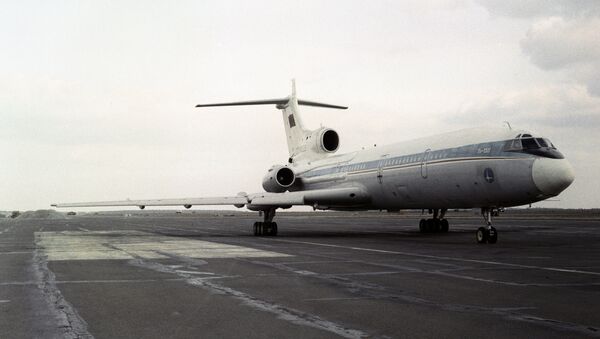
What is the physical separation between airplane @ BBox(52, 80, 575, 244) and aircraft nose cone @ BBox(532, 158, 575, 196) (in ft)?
0.09

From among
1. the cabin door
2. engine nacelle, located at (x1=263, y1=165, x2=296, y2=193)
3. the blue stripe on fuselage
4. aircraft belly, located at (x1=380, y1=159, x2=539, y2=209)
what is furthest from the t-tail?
the cabin door

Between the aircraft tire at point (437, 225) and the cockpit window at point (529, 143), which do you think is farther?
the aircraft tire at point (437, 225)

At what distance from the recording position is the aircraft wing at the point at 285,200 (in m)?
25.0

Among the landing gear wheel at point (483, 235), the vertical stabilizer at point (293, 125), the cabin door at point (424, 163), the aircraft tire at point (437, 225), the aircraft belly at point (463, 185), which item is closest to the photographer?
the aircraft belly at point (463, 185)

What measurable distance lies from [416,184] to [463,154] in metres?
2.70

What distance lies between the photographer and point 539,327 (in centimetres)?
581

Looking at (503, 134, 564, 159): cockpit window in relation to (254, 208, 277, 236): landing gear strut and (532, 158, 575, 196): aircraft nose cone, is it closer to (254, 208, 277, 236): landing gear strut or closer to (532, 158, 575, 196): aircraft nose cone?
(532, 158, 575, 196): aircraft nose cone

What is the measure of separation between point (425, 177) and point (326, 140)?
11.7m

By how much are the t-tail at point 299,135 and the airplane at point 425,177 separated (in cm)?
8

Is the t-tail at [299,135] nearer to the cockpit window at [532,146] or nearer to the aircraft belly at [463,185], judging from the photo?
the aircraft belly at [463,185]

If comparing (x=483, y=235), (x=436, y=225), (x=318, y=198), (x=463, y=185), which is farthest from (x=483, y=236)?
(x=436, y=225)

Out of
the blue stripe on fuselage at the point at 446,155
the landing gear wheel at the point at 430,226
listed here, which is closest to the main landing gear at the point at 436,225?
the landing gear wheel at the point at 430,226

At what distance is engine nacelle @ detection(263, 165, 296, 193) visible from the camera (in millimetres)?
30094

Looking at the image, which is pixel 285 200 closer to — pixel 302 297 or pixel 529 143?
pixel 529 143
